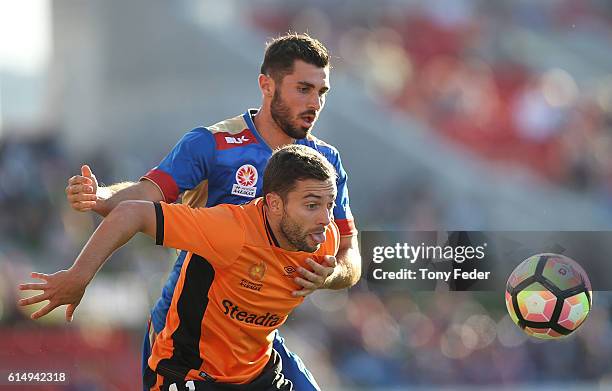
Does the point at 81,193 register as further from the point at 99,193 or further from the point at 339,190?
the point at 339,190

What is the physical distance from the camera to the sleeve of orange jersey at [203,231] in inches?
171

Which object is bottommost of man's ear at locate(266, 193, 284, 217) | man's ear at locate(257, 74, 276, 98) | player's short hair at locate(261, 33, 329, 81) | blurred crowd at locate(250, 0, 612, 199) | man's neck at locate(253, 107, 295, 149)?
man's ear at locate(266, 193, 284, 217)

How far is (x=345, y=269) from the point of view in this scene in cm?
493

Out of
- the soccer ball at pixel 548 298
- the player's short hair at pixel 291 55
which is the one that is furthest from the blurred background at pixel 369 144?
the player's short hair at pixel 291 55

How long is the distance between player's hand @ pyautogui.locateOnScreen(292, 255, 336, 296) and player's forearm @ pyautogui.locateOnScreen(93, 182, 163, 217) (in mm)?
822

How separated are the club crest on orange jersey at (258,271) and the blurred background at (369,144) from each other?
10.9 feet

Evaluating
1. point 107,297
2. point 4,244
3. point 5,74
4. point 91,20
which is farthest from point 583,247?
point 5,74

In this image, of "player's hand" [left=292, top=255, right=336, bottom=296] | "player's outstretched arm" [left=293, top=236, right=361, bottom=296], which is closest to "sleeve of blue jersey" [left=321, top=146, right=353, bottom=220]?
"player's outstretched arm" [left=293, top=236, right=361, bottom=296]

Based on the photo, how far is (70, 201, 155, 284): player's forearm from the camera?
4137 mm

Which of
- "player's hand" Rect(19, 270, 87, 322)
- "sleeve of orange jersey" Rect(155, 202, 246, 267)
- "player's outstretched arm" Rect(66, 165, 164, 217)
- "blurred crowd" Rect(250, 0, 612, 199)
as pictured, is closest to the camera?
"player's hand" Rect(19, 270, 87, 322)

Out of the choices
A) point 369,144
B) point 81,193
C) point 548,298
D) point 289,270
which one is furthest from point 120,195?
point 369,144

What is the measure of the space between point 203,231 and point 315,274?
50 centimetres

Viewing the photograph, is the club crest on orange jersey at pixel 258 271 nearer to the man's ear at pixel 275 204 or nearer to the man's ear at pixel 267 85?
the man's ear at pixel 275 204

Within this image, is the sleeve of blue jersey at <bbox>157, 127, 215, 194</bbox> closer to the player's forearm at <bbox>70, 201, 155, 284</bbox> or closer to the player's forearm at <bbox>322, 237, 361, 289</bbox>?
the player's forearm at <bbox>70, 201, 155, 284</bbox>
